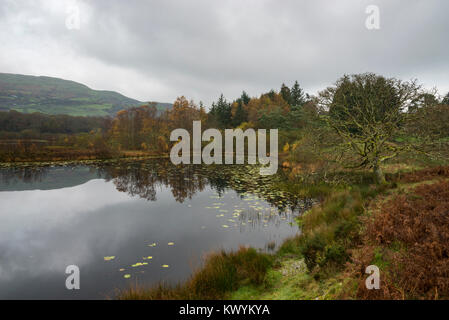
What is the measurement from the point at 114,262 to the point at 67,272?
1.20 m

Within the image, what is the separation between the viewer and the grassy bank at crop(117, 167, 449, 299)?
3771 millimetres

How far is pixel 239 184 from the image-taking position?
58.9 feet

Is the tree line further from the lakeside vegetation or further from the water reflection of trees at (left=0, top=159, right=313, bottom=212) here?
the water reflection of trees at (left=0, top=159, right=313, bottom=212)

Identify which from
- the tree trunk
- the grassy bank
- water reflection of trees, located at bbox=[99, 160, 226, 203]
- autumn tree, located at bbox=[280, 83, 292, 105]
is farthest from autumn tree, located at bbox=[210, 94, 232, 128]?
the grassy bank

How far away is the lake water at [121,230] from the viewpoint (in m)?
5.95

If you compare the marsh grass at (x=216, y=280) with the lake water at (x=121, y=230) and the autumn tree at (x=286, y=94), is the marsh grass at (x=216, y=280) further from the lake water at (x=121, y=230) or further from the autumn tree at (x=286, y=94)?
the autumn tree at (x=286, y=94)

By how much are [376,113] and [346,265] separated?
13.4 m

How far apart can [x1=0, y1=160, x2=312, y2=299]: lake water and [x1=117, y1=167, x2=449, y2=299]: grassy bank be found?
112 cm

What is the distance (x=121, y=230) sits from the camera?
9.10m

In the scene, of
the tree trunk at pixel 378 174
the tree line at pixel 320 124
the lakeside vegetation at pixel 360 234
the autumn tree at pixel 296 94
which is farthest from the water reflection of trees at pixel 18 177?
the autumn tree at pixel 296 94

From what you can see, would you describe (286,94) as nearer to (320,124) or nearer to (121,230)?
(320,124)

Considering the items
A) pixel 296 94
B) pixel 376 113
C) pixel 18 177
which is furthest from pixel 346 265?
pixel 296 94

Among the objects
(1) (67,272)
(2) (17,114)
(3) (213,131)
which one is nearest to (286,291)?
(1) (67,272)
